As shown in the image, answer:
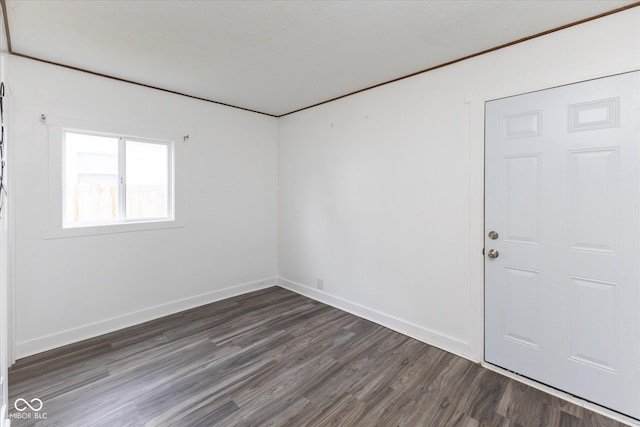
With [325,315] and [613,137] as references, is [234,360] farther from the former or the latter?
[613,137]

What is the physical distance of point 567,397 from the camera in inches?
80.1

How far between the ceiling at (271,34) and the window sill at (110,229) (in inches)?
58.3

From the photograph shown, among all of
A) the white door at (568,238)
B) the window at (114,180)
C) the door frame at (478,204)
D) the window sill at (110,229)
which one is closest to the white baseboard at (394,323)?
the door frame at (478,204)

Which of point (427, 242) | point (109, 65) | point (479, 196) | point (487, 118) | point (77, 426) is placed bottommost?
point (77, 426)

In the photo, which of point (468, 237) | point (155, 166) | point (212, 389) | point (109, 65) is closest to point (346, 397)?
point (212, 389)

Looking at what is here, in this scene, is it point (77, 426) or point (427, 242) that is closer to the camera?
point (77, 426)

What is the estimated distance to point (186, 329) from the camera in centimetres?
305

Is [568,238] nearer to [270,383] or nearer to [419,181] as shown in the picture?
[419,181]

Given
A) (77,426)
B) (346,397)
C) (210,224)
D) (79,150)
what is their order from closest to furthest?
(77,426), (346,397), (79,150), (210,224)

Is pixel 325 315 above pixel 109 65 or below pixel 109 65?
below

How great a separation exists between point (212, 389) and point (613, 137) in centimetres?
318

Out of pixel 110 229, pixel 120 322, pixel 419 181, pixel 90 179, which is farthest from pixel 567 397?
pixel 90 179

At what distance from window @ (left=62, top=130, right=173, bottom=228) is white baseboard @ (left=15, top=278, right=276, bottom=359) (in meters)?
0.99

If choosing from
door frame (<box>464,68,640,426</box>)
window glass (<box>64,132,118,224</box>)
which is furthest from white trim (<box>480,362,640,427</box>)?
window glass (<box>64,132,118,224</box>)
